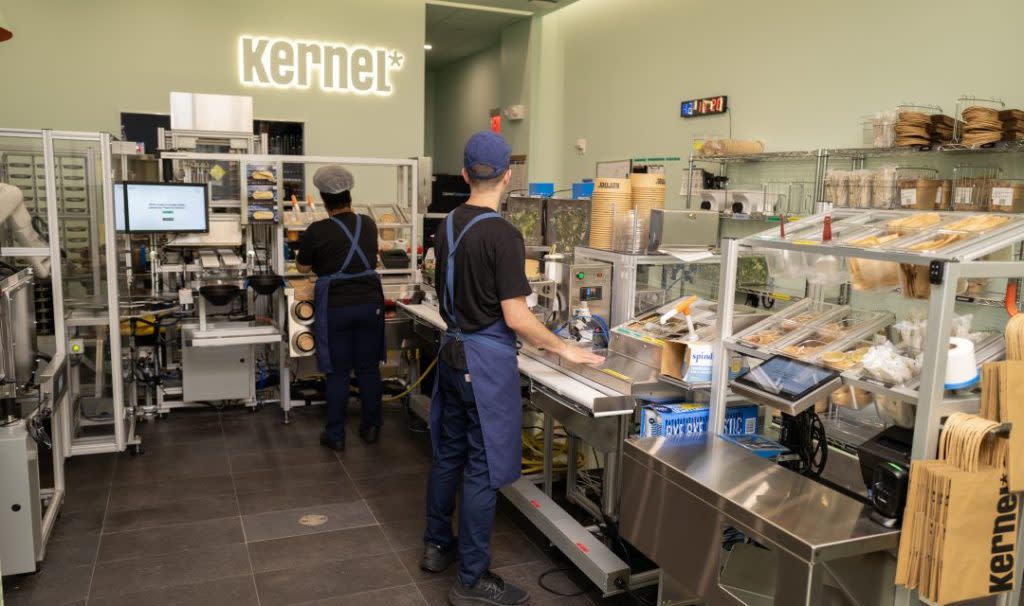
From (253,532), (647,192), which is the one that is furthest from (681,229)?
(253,532)

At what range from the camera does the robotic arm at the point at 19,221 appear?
406 cm

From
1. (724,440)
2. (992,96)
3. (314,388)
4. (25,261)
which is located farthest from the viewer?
(314,388)

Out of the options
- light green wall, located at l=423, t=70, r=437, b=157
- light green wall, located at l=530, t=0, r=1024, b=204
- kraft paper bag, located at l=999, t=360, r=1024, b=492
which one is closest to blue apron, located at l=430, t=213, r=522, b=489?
kraft paper bag, located at l=999, t=360, r=1024, b=492

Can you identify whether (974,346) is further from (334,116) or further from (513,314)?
(334,116)

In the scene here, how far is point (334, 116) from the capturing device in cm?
770

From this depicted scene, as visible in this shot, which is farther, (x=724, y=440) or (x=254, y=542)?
(x=254, y=542)

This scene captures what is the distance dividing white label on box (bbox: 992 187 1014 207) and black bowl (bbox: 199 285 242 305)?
13.6ft

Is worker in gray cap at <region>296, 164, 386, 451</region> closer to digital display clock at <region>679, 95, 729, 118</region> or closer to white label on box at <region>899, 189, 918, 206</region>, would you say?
white label on box at <region>899, 189, 918, 206</region>

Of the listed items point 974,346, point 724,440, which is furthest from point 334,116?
point 974,346

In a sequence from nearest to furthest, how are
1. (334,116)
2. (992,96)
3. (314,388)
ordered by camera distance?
(992,96) → (314,388) → (334,116)

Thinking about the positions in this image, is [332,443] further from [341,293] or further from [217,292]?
[217,292]

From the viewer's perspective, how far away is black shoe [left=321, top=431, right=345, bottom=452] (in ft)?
14.8

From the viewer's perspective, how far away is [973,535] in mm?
1886

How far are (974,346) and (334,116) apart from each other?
6.68m
